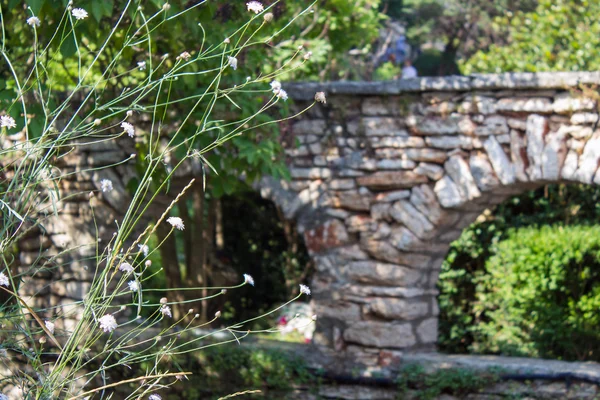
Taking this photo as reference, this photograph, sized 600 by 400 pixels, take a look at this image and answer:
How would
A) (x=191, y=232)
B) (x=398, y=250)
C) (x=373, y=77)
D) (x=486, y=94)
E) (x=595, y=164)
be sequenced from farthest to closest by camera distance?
1. (x=373, y=77)
2. (x=191, y=232)
3. (x=398, y=250)
4. (x=486, y=94)
5. (x=595, y=164)

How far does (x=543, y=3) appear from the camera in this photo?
322 inches

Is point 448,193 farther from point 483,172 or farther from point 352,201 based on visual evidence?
point 352,201

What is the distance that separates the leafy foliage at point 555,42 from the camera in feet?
24.7

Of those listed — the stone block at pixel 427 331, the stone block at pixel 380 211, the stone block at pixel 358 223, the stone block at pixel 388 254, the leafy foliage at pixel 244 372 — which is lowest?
the leafy foliage at pixel 244 372

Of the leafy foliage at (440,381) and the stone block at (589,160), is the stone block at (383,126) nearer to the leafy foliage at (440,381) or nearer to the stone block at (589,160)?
the stone block at (589,160)

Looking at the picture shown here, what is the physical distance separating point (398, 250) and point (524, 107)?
1.30 meters

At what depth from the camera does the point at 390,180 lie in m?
5.82

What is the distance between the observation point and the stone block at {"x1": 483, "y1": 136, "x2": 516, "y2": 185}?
5.34 meters

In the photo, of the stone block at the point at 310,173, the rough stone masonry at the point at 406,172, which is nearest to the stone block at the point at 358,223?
the rough stone masonry at the point at 406,172

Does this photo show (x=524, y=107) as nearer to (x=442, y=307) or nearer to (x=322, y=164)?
(x=322, y=164)

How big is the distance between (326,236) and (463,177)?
1.11m

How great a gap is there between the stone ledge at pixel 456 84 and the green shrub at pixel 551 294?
5.86 feet

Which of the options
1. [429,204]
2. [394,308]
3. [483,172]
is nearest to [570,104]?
[483,172]

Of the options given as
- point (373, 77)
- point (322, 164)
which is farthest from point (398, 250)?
point (373, 77)
